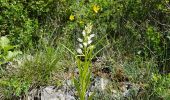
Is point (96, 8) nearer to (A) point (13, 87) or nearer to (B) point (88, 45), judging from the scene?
(B) point (88, 45)

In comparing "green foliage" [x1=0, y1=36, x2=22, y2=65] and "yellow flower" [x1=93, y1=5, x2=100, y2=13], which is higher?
"yellow flower" [x1=93, y1=5, x2=100, y2=13]

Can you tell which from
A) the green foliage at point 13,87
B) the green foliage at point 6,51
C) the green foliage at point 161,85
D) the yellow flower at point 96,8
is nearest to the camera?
the green foliage at point 161,85

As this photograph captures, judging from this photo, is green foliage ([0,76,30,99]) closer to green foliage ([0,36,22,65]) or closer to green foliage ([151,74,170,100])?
green foliage ([0,36,22,65])

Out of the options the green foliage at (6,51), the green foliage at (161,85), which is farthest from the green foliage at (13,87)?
the green foliage at (161,85)

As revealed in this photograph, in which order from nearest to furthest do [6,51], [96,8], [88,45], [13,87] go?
[88,45]
[13,87]
[6,51]
[96,8]

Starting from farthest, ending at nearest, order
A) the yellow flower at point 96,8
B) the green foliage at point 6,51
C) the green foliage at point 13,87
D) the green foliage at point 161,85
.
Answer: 1. the yellow flower at point 96,8
2. the green foliage at point 6,51
3. the green foliage at point 13,87
4. the green foliage at point 161,85

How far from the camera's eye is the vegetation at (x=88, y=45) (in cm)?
432

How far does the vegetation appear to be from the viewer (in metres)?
4.32

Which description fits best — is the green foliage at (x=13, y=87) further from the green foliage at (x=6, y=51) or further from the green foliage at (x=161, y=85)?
the green foliage at (x=161, y=85)

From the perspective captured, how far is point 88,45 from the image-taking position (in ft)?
13.4

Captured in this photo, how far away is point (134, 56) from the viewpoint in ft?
15.3

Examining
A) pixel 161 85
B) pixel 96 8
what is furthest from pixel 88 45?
pixel 96 8

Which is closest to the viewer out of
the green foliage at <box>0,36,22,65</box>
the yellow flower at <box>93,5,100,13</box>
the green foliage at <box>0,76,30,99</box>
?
the green foliage at <box>0,76,30,99</box>

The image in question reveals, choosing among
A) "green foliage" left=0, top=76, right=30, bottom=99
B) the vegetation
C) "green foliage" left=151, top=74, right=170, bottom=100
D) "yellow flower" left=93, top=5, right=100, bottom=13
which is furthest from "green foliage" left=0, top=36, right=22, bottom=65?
"green foliage" left=151, top=74, right=170, bottom=100
